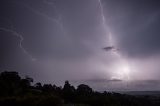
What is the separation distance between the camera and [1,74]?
50.7 metres

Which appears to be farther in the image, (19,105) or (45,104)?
(19,105)

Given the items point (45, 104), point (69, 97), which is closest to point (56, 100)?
point (45, 104)

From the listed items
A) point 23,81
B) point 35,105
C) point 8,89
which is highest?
point 23,81

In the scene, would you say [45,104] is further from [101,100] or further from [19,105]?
[101,100]

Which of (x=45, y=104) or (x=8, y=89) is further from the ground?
(x=8, y=89)

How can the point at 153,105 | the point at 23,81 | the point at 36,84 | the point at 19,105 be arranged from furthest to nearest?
the point at 36,84, the point at 23,81, the point at 153,105, the point at 19,105

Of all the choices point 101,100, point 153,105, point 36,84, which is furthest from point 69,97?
point 36,84

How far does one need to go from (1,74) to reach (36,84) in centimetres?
830

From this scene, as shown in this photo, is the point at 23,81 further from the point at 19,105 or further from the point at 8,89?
the point at 19,105

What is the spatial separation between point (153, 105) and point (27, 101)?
28.9 metres

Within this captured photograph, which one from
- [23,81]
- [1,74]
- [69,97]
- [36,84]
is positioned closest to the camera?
[69,97]

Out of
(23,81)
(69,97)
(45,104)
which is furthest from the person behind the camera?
(23,81)

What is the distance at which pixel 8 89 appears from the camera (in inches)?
1351

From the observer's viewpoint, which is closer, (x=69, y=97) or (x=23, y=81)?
(x=69, y=97)
